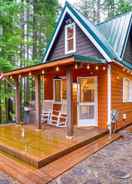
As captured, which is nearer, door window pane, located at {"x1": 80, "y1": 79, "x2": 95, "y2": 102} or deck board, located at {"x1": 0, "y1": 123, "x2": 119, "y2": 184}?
deck board, located at {"x1": 0, "y1": 123, "x2": 119, "y2": 184}

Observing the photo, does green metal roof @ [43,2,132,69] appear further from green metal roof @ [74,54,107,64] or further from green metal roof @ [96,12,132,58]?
green metal roof @ [74,54,107,64]

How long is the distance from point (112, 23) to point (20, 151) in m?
8.08

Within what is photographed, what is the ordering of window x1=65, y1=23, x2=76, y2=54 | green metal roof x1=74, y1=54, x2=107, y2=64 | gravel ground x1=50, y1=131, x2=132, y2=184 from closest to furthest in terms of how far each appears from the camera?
gravel ground x1=50, y1=131, x2=132, y2=184 < green metal roof x1=74, y1=54, x2=107, y2=64 < window x1=65, y1=23, x2=76, y2=54

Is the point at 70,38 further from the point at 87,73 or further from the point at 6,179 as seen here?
the point at 6,179

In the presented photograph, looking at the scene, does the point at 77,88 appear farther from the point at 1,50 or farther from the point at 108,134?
the point at 1,50

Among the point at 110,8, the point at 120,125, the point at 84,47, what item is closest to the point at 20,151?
the point at 120,125

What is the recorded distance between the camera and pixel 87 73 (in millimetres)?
7184

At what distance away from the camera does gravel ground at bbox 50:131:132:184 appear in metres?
3.27

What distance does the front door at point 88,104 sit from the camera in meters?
6.98

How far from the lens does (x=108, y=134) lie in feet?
20.8

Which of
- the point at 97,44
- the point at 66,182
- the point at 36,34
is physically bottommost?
the point at 66,182

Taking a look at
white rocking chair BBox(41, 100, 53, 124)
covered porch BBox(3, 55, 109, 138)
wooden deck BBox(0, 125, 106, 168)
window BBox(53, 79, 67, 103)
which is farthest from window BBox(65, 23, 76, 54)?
wooden deck BBox(0, 125, 106, 168)

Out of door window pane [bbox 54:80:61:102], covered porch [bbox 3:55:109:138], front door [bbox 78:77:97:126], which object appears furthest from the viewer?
door window pane [bbox 54:80:61:102]

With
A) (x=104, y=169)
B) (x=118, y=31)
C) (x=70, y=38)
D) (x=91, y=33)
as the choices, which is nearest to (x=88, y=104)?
(x=91, y=33)
